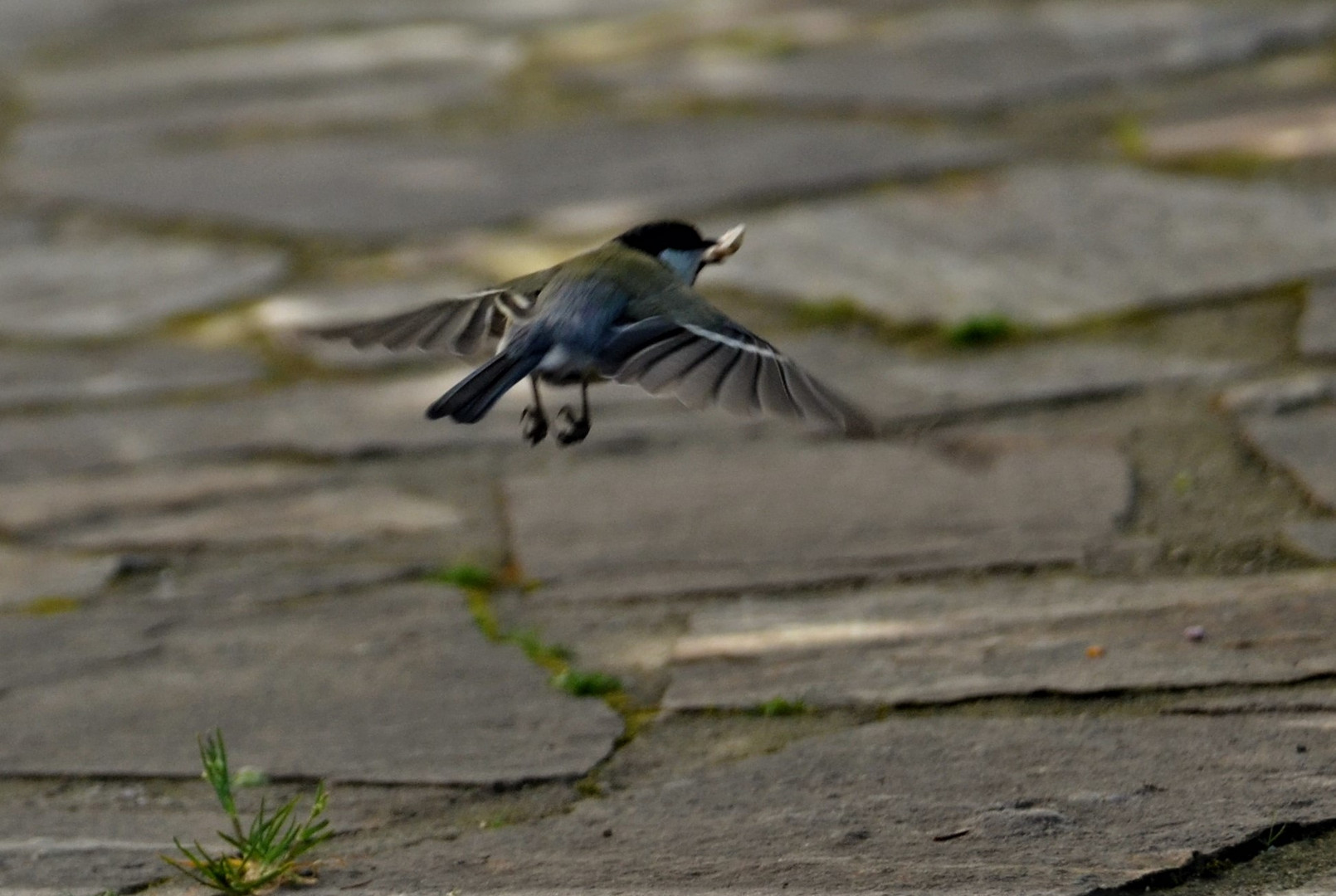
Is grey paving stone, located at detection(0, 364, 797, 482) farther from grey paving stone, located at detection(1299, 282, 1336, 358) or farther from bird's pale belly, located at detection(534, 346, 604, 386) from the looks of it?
bird's pale belly, located at detection(534, 346, 604, 386)

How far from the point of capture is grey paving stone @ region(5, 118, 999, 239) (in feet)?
18.1

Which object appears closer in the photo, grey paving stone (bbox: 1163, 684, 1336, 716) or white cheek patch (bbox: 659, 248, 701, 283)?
grey paving stone (bbox: 1163, 684, 1336, 716)

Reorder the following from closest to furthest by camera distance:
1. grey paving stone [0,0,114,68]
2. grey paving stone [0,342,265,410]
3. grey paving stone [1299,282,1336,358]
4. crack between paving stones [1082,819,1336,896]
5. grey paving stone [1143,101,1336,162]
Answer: crack between paving stones [1082,819,1336,896] → grey paving stone [1299,282,1336,358] → grey paving stone [0,342,265,410] → grey paving stone [1143,101,1336,162] → grey paving stone [0,0,114,68]

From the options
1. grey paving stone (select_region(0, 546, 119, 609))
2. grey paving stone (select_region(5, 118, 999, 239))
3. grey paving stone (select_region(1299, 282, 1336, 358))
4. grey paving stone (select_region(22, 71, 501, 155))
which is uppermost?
grey paving stone (select_region(22, 71, 501, 155))

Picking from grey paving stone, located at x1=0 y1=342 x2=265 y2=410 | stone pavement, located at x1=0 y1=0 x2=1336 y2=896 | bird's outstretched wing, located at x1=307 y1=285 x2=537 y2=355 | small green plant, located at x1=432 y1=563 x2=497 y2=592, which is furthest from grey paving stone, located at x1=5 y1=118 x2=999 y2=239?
bird's outstretched wing, located at x1=307 y1=285 x2=537 y2=355

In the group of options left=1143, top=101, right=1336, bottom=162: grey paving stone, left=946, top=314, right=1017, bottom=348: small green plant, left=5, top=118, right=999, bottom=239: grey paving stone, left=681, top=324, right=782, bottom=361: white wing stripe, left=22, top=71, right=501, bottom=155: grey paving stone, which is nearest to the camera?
left=681, top=324, right=782, bottom=361: white wing stripe

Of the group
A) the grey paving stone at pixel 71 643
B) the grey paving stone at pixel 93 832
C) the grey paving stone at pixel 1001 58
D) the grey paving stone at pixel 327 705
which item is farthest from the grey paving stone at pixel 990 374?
the grey paving stone at pixel 1001 58

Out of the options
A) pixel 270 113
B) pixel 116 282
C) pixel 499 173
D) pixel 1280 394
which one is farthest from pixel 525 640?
pixel 270 113

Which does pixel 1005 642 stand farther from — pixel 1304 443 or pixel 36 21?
pixel 36 21

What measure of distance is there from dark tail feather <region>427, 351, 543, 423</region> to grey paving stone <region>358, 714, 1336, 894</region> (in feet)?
1.88

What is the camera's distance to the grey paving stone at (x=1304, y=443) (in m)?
3.38

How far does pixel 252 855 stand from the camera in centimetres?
238

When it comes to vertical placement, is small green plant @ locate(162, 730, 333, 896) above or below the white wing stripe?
below

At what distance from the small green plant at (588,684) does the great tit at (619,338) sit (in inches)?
16.3
